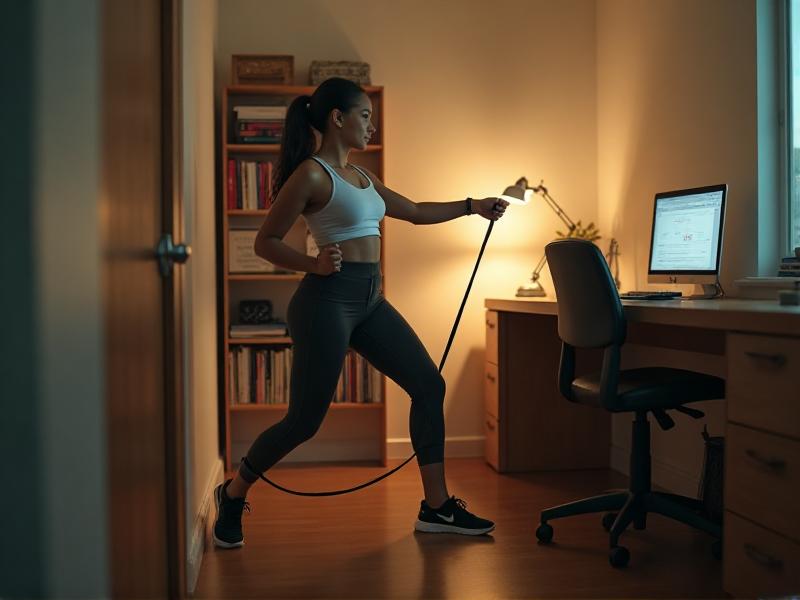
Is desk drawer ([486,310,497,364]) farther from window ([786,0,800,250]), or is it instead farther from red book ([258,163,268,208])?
window ([786,0,800,250])

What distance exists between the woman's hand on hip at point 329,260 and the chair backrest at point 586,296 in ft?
2.30

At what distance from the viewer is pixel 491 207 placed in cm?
282

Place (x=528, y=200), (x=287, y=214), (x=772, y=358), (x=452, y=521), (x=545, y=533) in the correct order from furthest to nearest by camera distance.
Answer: (x=528, y=200) < (x=452, y=521) < (x=545, y=533) < (x=287, y=214) < (x=772, y=358)

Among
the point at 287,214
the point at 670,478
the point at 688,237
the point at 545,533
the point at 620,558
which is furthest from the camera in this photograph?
the point at 670,478

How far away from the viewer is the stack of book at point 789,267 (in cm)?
261

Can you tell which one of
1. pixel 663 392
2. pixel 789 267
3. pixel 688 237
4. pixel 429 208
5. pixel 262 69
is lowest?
pixel 663 392

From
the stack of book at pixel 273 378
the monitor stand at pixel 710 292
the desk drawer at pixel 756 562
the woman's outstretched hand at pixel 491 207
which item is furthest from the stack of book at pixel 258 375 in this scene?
the desk drawer at pixel 756 562

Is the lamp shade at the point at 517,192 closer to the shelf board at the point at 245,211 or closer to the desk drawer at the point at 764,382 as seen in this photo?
the shelf board at the point at 245,211

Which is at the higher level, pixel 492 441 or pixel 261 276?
pixel 261 276

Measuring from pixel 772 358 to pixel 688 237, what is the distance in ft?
4.10

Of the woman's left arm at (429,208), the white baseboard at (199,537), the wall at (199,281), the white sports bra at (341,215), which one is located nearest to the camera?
the white baseboard at (199,537)

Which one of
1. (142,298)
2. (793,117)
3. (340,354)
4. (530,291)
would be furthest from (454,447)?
(142,298)

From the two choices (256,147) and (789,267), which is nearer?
(789,267)

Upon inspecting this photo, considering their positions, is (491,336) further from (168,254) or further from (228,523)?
(168,254)
